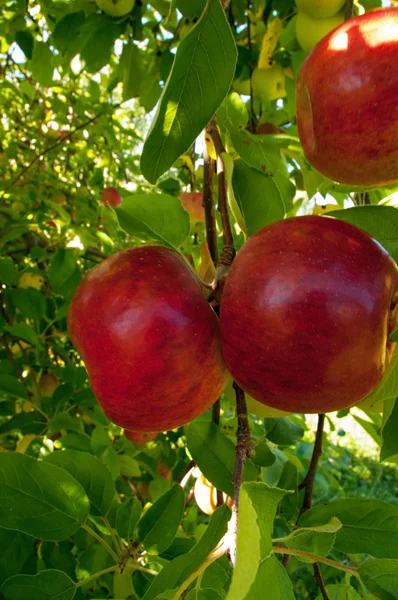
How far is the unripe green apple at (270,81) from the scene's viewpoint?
1.45 meters

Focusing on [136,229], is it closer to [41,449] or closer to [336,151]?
[336,151]

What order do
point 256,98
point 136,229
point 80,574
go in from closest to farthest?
point 136,229 < point 80,574 < point 256,98

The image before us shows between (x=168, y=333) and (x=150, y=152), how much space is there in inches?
8.9

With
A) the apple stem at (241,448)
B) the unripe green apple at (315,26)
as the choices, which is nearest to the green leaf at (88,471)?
the apple stem at (241,448)

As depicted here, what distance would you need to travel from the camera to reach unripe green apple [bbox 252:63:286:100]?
1454 millimetres

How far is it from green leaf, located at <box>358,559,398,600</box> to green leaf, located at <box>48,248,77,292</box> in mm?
954

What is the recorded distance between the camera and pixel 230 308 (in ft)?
2.23

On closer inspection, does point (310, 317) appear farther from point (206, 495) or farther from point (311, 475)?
point (206, 495)

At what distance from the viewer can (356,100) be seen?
0.64 meters

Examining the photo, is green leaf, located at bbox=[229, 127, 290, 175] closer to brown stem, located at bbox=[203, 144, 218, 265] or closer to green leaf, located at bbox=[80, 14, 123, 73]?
brown stem, located at bbox=[203, 144, 218, 265]

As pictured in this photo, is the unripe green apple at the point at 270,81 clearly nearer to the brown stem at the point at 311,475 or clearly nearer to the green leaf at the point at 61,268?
the green leaf at the point at 61,268

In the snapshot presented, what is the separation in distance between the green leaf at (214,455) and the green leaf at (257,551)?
31cm

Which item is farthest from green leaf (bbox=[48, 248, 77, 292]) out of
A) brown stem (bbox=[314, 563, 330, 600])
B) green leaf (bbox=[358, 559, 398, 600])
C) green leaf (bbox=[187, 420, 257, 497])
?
green leaf (bbox=[358, 559, 398, 600])

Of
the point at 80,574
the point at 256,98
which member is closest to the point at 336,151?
the point at 80,574
